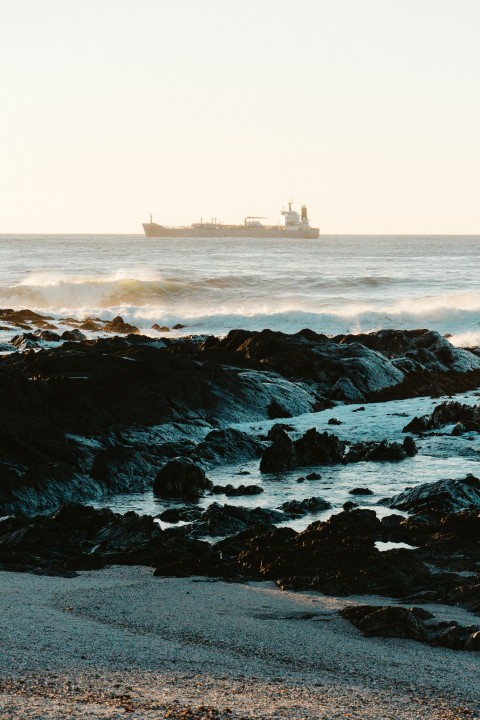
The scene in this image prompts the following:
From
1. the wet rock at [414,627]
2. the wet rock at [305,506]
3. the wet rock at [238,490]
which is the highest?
the wet rock at [414,627]

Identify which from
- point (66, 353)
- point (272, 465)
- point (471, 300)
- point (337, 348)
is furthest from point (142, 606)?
point (471, 300)

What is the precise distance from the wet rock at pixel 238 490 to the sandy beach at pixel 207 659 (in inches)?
210

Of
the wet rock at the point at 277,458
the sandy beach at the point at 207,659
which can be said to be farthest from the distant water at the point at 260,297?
the sandy beach at the point at 207,659

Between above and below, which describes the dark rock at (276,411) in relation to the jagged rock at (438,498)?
below

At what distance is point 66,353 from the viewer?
78.6ft

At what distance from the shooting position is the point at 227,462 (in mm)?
18953

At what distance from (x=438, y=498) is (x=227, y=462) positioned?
17.6 ft

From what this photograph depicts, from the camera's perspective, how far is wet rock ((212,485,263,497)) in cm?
1627

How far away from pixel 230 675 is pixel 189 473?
8.48 metres

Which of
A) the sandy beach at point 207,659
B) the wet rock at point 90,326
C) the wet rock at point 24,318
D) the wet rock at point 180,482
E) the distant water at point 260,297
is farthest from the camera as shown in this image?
the distant water at point 260,297

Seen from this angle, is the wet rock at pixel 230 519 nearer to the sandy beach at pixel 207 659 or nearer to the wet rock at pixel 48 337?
the sandy beach at pixel 207 659

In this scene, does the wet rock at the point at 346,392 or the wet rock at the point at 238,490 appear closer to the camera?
the wet rock at the point at 238,490

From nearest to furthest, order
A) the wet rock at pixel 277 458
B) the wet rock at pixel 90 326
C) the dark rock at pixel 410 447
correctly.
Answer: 1. the wet rock at pixel 277 458
2. the dark rock at pixel 410 447
3. the wet rock at pixel 90 326

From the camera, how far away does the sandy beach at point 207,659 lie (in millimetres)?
7137
